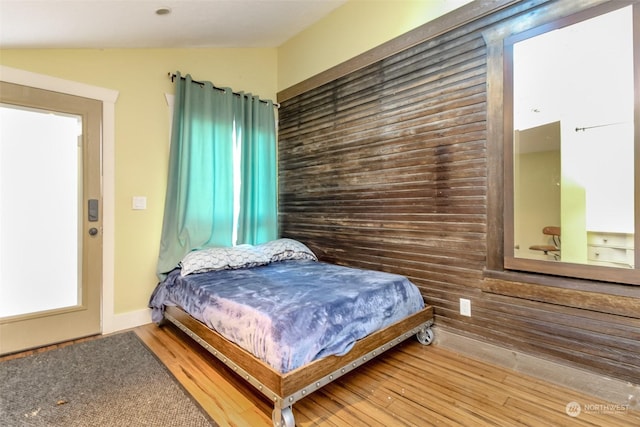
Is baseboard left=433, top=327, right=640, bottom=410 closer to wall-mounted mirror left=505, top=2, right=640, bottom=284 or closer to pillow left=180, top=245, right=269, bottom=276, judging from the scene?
wall-mounted mirror left=505, top=2, right=640, bottom=284

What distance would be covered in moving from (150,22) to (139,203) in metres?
1.49

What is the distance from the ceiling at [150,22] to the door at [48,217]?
455 millimetres

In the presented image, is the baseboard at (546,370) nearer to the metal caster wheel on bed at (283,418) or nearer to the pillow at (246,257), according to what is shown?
the metal caster wheel on bed at (283,418)

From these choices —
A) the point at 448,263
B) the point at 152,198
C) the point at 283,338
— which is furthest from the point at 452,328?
the point at 152,198

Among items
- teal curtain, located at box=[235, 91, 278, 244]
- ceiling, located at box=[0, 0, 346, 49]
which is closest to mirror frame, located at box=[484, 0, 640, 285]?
ceiling, located at box=[0, 0, 346, 49]

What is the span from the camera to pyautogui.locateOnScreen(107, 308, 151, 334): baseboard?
263cm

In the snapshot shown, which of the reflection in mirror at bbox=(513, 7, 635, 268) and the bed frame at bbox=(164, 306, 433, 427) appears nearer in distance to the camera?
the bed frame at bbox=(164, 306, 433, 427)

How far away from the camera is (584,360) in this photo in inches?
69.1

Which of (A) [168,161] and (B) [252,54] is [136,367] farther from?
(B) [252,54]

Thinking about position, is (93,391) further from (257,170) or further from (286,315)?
(257,170)

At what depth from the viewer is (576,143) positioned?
1957 mm

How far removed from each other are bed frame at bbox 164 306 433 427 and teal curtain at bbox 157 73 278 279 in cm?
89

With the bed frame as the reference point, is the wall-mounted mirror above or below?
above

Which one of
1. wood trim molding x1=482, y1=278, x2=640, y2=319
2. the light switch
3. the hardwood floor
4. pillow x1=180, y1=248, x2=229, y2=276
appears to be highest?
the light switch
